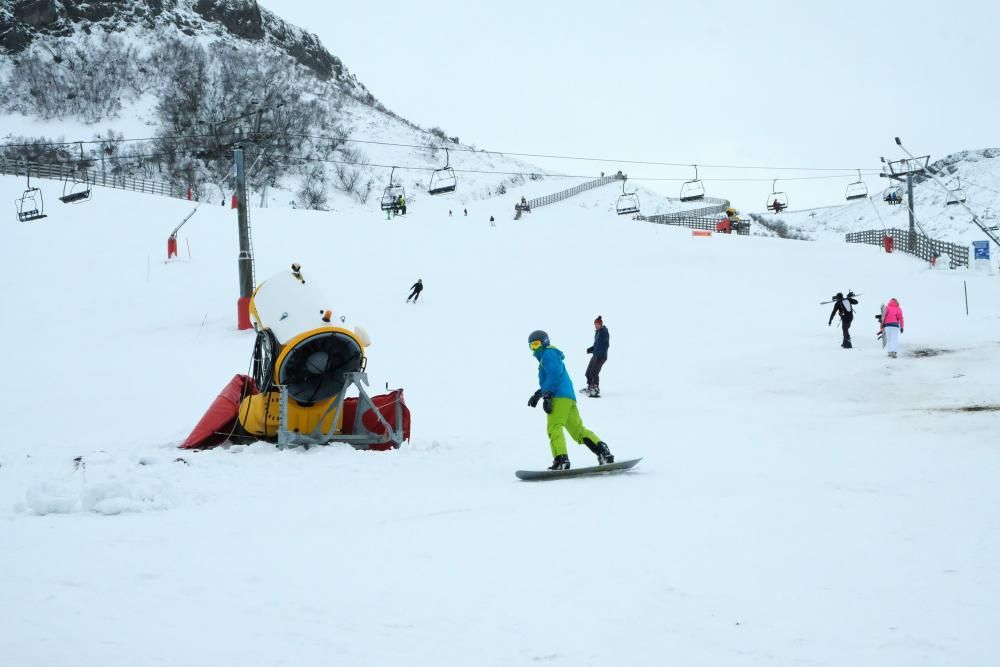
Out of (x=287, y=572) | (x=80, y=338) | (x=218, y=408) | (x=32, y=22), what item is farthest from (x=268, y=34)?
(x=287, y=572)

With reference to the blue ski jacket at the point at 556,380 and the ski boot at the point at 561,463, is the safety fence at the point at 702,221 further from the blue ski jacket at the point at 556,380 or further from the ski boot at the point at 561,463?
the ski boot at the point at 561,463

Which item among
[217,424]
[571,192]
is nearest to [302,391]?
[217,424]

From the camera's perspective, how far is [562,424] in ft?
26.5

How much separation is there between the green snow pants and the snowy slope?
375ft

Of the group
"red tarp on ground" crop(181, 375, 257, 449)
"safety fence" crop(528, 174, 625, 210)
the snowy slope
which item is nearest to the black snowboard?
"red tarp on ground" crop(181, 375, 257, 449)

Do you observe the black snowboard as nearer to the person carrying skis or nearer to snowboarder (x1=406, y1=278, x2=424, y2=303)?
the person carrying skis

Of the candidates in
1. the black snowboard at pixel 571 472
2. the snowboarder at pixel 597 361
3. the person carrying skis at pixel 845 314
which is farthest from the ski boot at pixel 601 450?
the person carrying skis at pixel 845 314

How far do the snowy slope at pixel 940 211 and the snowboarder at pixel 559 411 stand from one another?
114m

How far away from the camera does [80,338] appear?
21.8 m

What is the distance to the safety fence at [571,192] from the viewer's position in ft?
224

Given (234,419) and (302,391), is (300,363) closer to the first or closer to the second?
(302,391)

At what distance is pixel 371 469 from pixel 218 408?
3.23 m

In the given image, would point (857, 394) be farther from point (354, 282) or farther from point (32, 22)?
point (32, 22)

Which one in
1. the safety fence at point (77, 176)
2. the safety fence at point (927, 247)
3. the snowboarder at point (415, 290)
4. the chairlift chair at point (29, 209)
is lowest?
the snowboarder at point (415, 290)
